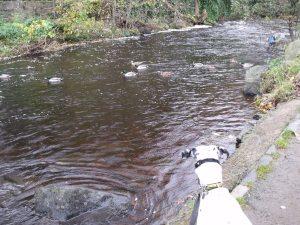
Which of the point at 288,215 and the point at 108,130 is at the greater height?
the point at 288,215

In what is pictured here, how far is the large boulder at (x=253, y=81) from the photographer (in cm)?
1218

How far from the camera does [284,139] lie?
698cm

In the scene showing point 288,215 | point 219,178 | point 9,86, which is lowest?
point 9,86

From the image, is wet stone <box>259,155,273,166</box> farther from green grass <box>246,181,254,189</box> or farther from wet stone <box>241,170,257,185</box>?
green grass <box>246,181,254,189</box>

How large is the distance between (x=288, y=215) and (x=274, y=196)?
417 millimetres

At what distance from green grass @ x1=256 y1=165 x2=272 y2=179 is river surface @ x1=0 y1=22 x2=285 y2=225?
1291 mm

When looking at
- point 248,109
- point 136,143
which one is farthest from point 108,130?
point 248,109

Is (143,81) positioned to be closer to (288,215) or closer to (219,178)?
(288,215)

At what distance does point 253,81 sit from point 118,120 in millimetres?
4319

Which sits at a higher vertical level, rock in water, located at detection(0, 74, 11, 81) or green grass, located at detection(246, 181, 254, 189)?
green grass, located at detection(246, 181, 254, 189)

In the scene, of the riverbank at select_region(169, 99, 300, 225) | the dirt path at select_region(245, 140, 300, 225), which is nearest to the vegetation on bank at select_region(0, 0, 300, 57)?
the riverbank at select_region(169, 99, 300, 225)

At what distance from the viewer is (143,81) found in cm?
1465

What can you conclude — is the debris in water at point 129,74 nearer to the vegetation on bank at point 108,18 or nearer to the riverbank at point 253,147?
the riverbank at point 253,147

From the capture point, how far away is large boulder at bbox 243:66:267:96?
12.2 metres
